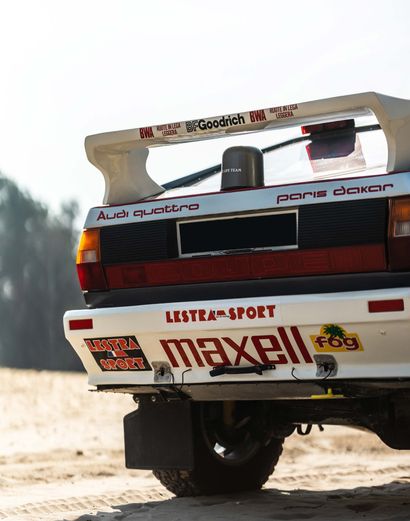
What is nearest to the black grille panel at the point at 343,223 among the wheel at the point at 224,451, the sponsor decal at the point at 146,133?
the sponsor decal at the point at 146,133

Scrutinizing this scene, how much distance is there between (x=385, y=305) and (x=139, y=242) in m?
1.33

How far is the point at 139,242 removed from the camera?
5684mm

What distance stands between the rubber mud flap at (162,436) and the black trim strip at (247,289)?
2.33 feet

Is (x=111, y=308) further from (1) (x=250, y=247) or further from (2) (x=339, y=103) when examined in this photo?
(2) (x=339, y=103)

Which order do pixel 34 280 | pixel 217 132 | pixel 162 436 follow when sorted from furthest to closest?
pixel 34 280, pixel 162 436, pixel 217 132

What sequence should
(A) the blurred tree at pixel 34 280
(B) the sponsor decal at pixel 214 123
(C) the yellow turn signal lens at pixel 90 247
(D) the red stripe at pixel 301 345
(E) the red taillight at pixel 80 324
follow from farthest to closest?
(A) the blurred tree at pixel 34 280
(C) the yellow turn signal lens at pixel 90 247
(E) the red taillight at pixel 80 324
(B) the sponsor decal at pixel 214 123
(D) the red stripe at pixel 301 345

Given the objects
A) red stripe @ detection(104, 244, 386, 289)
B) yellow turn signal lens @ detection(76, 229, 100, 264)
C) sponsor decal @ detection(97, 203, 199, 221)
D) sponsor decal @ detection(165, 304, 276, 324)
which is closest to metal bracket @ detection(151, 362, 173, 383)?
sponsor decal @ detection(165, 304, 276, 324)

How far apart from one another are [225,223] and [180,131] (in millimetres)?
514

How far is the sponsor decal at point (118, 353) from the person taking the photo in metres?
5.63

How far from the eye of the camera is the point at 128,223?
572 cm

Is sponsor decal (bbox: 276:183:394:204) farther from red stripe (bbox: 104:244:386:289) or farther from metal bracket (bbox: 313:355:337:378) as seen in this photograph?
metal bracket (bbox: 313:355:337:378)

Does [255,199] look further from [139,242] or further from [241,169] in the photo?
[139,242]

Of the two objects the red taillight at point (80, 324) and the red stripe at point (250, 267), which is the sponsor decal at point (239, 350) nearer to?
the red stripe at point (250, 267)

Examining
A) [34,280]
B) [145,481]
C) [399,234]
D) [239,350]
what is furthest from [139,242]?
[34,280]
